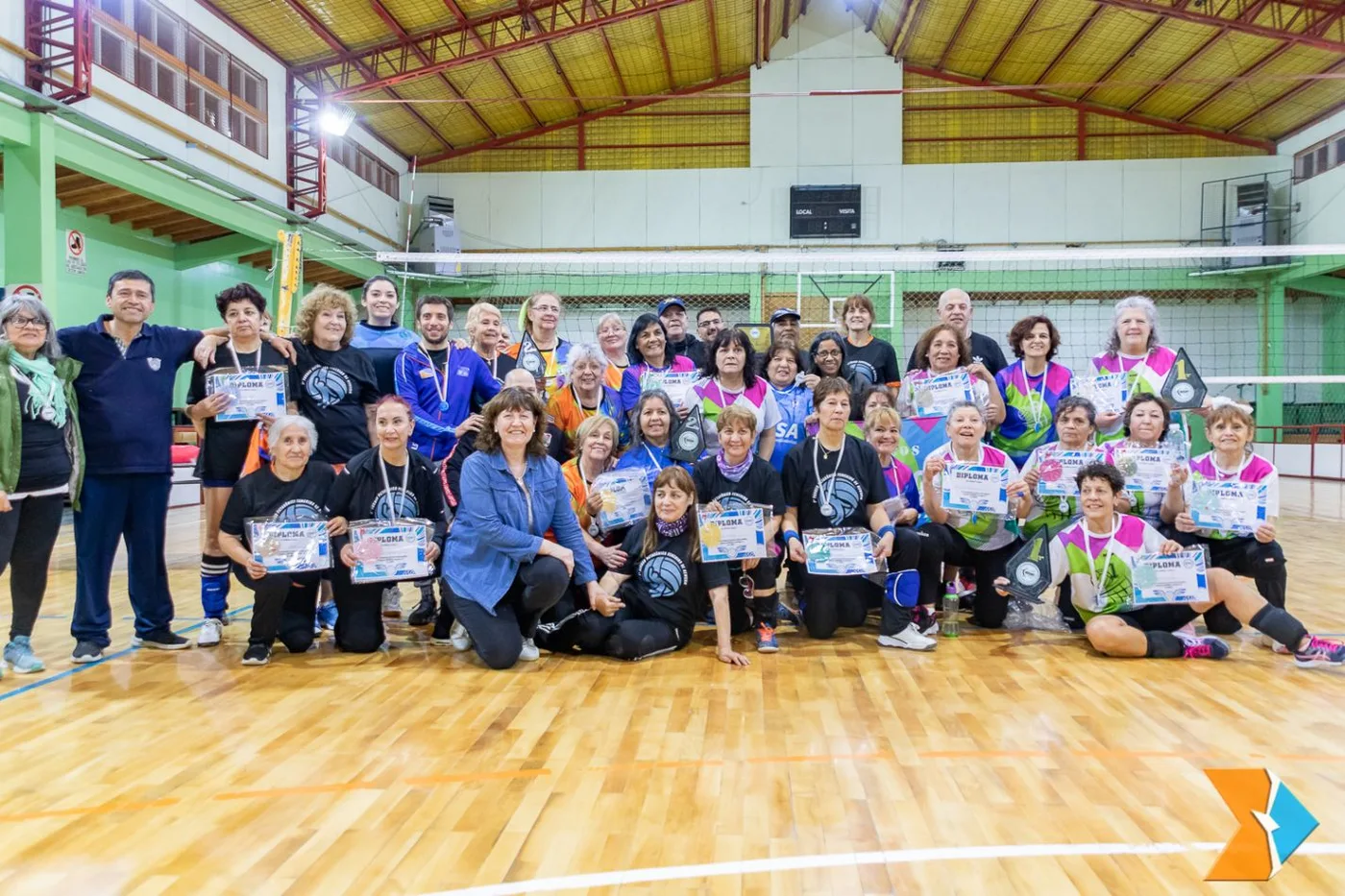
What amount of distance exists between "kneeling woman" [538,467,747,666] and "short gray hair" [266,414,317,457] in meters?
1.43

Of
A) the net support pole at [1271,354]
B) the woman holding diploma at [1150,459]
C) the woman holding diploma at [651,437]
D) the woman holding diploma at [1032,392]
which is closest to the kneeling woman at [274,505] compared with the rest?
the woman holding diploma at [651,437]

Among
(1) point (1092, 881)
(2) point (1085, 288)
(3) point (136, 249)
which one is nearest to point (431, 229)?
(3) point (136, 249)

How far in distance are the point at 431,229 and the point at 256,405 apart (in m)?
15.3

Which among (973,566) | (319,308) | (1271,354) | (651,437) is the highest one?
(1271,354)

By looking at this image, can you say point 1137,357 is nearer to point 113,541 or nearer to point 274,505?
point 274,505

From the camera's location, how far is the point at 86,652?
415 cm

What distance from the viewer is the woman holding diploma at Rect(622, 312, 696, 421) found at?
17.0ft

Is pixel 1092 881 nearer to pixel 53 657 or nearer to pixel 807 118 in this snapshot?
pixel 53 657

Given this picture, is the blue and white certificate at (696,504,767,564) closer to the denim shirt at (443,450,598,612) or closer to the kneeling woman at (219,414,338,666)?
the denim shirt at (443,450,598,612)

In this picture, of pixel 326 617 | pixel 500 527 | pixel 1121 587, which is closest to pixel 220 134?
pixel 326 617

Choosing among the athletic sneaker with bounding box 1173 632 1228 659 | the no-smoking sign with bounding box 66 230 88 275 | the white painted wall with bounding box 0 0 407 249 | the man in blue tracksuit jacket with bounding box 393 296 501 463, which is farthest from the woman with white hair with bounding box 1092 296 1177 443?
the no-smoking sign with bounding box 66 230 88 275

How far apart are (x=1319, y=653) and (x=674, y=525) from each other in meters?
2.89

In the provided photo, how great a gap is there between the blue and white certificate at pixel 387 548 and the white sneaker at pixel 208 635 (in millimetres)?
910

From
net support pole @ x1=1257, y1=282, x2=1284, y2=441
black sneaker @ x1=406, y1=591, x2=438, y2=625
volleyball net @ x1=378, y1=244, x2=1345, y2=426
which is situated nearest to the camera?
black sneaker @ x1=406, y1=591, x2=438, y2=625
